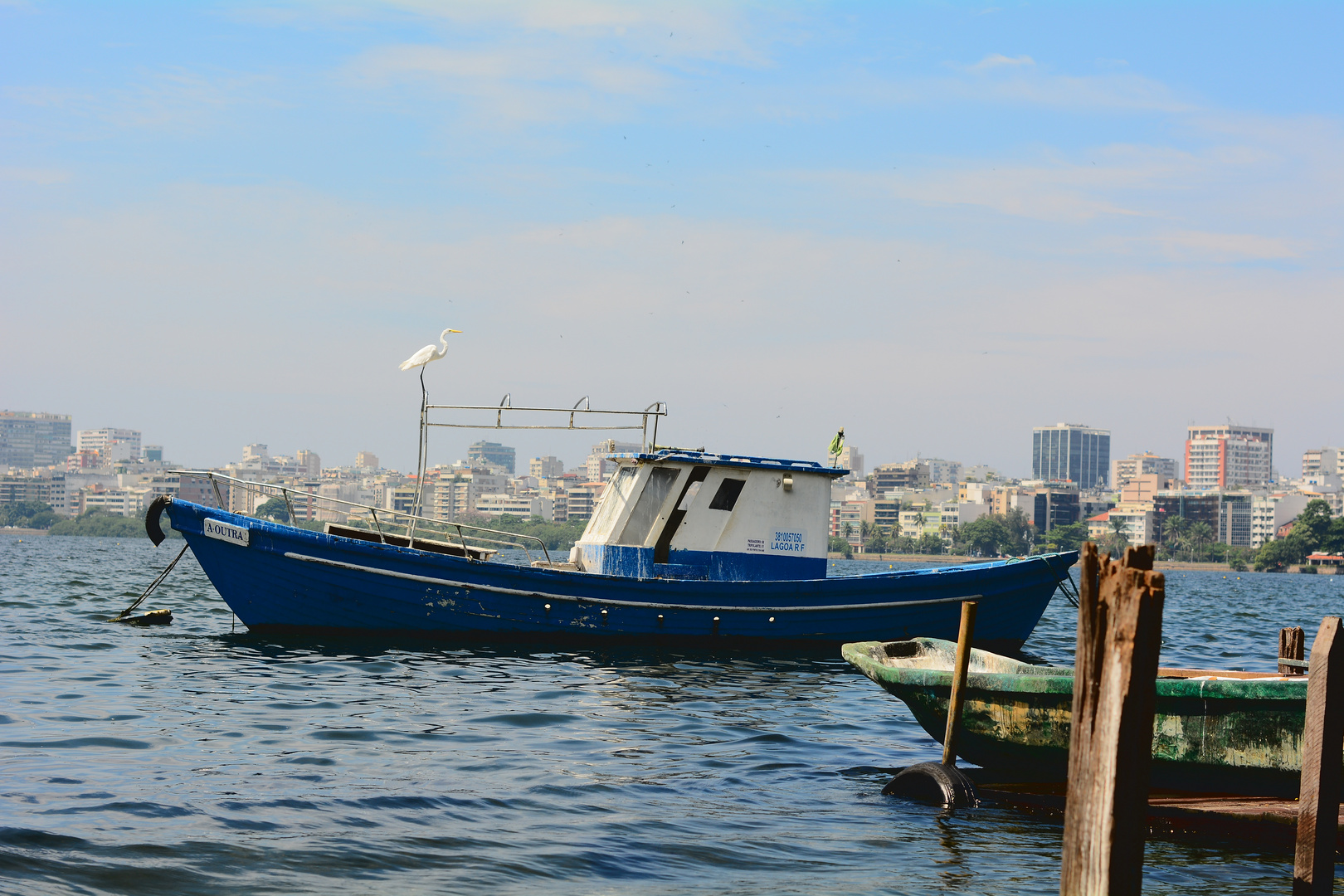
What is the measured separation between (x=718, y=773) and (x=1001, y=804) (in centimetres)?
226

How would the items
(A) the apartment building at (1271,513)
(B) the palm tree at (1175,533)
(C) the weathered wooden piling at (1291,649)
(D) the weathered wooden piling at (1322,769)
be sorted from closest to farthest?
(D) the weathered wooden piling at (1322,769) < (C) the weathered wooden piling at (1291,649) < (B) the palm tree at (1175,533) < (A) the apartment building at (1271,513)

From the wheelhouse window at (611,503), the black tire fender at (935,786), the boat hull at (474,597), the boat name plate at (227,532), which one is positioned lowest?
the black tire fender at (935,786)

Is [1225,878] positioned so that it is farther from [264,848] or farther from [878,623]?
[878,623]

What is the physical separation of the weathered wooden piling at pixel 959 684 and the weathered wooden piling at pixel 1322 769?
2.74m

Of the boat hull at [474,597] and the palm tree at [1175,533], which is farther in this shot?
the palm tree at [1175,533]

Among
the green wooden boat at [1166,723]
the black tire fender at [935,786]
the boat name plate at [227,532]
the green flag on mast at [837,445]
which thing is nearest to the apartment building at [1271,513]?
the green flag on mast at [837,445]

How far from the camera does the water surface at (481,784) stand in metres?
7.17

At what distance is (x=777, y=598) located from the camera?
1755cm

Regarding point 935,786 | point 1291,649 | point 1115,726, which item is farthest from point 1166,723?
point 1115,726

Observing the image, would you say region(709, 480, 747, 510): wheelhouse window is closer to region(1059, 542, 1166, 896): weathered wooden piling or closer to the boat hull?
the boat hull

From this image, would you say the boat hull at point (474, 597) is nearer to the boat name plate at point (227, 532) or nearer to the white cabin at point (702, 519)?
the boat name plate at point (227, 532)

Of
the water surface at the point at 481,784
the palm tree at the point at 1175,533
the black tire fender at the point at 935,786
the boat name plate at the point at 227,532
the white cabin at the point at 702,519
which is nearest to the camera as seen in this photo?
the water surface at the point at 481,784

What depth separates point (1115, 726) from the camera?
5.13 metres

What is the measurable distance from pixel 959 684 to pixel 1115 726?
13.5 ft
